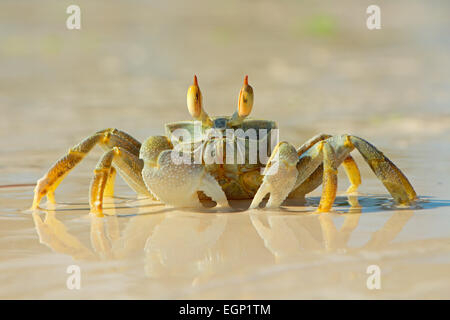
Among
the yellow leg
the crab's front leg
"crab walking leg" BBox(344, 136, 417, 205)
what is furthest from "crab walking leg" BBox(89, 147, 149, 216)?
the yellow leg

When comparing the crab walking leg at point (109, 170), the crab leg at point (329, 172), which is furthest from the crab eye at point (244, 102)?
the crab walking leg at point (109, 170)

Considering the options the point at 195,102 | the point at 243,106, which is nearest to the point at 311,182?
the point at 243,106

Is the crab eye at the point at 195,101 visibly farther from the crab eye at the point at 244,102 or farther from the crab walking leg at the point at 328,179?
the crab walking leg at the point at 328,179

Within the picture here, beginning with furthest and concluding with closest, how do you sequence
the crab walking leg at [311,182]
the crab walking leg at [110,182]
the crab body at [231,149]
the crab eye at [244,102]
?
the crab walking leg at [110,182] → the crab walking leg at [311,182] → the crab eye at [244,102] → the crab body at [231,149]

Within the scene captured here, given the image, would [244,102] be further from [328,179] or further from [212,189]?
[328,179]

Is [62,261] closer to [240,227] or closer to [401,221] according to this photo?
[240,227]

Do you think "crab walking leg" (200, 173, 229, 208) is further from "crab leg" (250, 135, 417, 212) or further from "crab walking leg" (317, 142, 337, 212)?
"crab walking leg" (317, 142, 337, 212)

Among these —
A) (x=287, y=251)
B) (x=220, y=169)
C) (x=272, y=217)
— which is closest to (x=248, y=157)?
(x=220, y=169)
